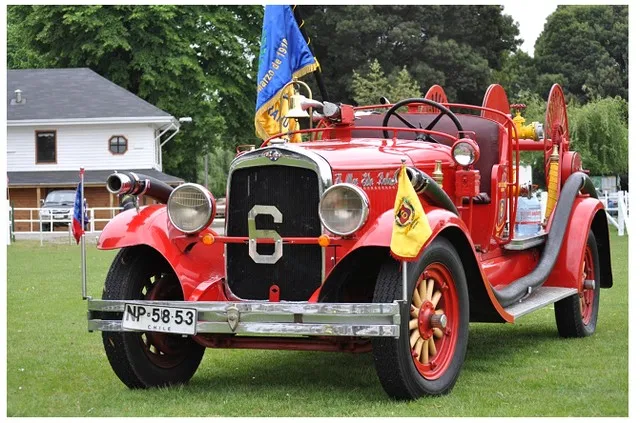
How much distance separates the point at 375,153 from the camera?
7.11m

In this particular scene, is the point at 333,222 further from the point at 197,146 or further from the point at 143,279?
the point at 197,146

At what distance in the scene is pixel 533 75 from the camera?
55906mm

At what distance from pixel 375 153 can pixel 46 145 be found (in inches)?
1397

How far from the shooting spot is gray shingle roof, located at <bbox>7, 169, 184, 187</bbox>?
38750mm

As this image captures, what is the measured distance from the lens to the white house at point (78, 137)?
3962 cm

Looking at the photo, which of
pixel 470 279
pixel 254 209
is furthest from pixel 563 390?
pixel 254 209

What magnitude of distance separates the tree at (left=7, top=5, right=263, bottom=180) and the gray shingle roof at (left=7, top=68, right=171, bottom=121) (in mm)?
904

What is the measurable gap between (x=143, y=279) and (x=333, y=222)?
→ 1.52 metres

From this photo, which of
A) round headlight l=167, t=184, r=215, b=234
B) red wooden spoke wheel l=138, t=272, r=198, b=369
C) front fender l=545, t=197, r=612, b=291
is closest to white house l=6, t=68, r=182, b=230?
front fender l=545, t=197, r=612, b=291

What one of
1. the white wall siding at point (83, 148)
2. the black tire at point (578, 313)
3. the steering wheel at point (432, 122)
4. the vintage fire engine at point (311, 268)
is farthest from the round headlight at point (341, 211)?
the white wall siding at point (83, 148)

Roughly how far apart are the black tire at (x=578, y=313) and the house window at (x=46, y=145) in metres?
33.6

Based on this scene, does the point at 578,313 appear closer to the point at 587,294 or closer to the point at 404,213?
the point at 587,294

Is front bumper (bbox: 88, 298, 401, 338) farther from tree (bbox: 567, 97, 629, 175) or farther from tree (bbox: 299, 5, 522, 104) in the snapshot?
tree (bbox: 299, 5, 522, 104)

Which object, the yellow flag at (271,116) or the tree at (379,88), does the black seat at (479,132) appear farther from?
the tree at (379,88)
